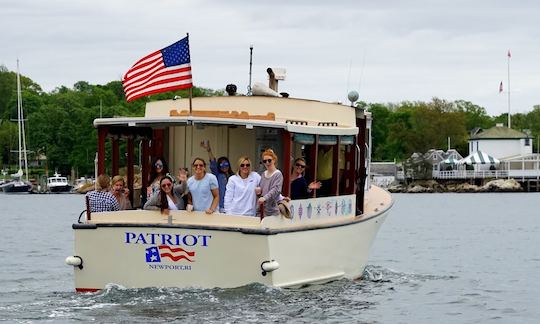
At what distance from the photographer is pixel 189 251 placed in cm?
1764

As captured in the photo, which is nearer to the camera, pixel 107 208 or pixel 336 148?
pixel 107 208

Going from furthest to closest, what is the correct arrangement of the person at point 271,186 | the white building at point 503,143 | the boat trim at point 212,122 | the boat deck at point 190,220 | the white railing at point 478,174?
1. the white building at point 503,143
2. the white railing at point 478,174
3. the boat trim at point 212,122
4. the person at point 271,186
5. the boat deck at point 190,220

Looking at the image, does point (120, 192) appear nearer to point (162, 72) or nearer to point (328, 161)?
point (162, 72)

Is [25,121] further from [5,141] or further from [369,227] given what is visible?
[369,227]

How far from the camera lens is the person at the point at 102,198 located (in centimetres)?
1839

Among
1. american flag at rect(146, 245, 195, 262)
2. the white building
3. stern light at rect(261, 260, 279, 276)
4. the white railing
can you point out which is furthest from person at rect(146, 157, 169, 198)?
the white building

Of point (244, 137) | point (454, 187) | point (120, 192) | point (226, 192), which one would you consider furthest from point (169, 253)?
point (454, 187)

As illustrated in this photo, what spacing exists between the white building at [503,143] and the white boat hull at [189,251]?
127 m

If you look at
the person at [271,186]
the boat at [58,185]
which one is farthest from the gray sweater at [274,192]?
the boat at [58,185]

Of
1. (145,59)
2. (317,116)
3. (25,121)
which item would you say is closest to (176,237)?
(145,59)

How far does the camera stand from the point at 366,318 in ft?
62.1

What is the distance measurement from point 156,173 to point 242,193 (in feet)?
10.2

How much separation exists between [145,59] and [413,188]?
116 meters

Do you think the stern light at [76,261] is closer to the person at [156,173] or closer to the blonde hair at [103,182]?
the blonde hair at [103,182]
